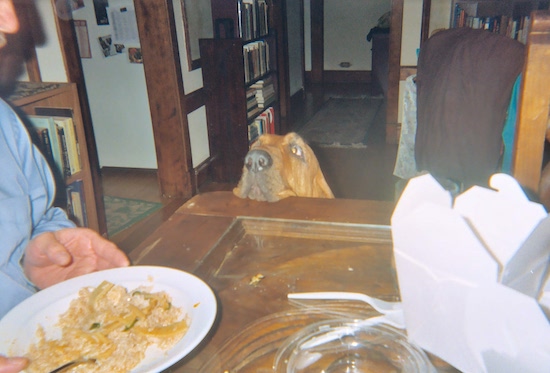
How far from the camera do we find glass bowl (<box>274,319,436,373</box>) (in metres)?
0.64

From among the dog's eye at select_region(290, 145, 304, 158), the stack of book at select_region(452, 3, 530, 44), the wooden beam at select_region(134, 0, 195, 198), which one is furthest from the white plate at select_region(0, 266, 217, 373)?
the wooden beam at select_region(134, 0, 195, 198)

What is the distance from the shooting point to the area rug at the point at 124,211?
3.36 meters

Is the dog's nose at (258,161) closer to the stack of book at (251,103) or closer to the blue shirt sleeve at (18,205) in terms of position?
the blue shirt sleeve at (18,205)

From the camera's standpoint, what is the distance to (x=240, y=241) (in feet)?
3.49

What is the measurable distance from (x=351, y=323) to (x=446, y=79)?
2.05 m

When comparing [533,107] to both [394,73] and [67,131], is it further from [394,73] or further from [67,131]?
[394,73]

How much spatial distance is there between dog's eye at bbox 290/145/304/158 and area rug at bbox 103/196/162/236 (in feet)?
7.10

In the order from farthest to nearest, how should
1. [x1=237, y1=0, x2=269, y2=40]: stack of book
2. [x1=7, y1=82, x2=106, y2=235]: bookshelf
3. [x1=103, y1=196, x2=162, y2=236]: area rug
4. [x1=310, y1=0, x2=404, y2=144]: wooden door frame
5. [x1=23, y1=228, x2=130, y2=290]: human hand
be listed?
[x1=310, y1=0, x2=404, y2=144]: wooden door frame, [x1=237, y1=0, x2=269, y2=40]: stack of book, [x1=103, y1=196, x2=162, y2=236]: area rug, [x1=7, y1=82, x2=106, y2=235]: bookshelf, [x1=23, y1=228, x2=130, y2=290]: human hand

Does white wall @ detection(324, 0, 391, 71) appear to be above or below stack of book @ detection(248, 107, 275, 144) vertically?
above

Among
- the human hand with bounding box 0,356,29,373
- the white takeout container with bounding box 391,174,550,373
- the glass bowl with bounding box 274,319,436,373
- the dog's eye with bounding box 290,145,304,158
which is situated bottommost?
the glass bowl with bounding box 274,319,436,373

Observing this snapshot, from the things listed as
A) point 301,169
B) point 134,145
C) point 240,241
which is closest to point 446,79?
point 301,169

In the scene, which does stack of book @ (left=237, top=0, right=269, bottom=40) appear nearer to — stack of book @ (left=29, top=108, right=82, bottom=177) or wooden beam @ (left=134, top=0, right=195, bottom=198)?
wooden beam @ (left=134, top=0, right=195, bottom=198)

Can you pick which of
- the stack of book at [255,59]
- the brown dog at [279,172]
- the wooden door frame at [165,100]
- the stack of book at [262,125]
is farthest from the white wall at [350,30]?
the brown dog at [279,172]

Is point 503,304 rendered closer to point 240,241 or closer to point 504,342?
point 504,342
